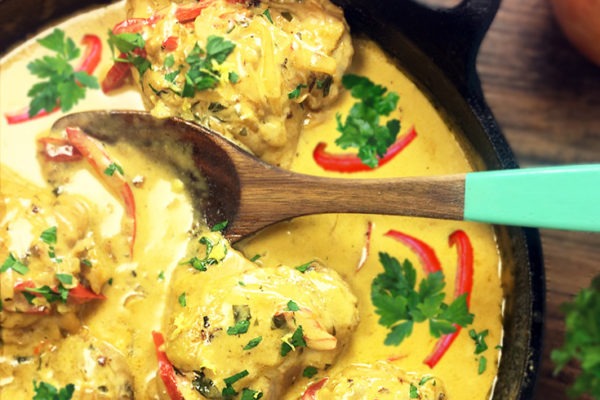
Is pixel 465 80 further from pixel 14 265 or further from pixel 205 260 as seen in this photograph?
pixel 14 265

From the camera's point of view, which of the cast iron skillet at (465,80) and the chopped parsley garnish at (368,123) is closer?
the cast iron skillet at (465,80)

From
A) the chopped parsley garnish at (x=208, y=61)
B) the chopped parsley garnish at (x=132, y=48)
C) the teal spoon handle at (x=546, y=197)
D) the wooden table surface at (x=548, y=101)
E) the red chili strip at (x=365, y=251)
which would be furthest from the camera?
the wooden table surface at (x=548, y=101)

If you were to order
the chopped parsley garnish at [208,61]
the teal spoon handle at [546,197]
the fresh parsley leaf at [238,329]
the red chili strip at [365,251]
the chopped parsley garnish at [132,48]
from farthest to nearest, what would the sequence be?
the red chili strip at [365,251] → the chopped parsley garnish at [132,48] → the chopped parsley garnish at [208,61] → the fresh parsley leaf at [238,329] → the teal spoon handle at [546,197]

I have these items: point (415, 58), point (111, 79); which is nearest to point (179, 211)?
point (111, 79)

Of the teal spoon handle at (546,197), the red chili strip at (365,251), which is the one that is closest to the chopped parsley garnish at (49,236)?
the red chili strip at (365,251)

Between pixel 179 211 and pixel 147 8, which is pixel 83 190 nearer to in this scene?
pixel 179 211

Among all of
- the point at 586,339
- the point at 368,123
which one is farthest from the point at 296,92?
the point at 586,339

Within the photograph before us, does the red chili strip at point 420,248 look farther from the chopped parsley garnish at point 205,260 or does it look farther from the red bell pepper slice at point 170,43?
the red bell pepper slice at point 170,43
